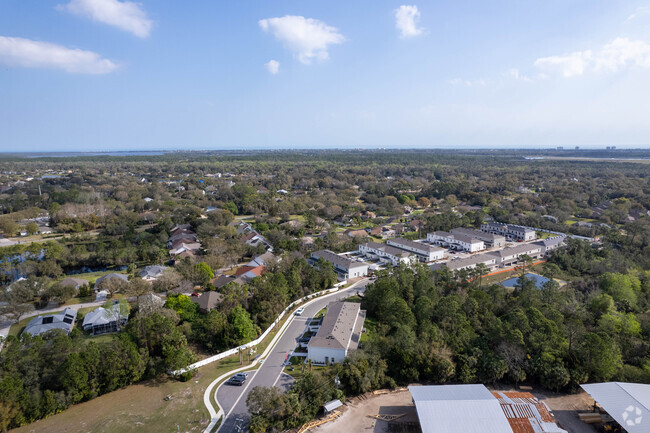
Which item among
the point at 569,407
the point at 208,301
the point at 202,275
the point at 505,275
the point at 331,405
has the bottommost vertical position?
the point at 505,275

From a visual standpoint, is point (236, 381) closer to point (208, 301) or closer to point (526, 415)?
point (208, 301)

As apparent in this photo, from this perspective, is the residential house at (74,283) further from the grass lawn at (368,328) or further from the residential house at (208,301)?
the grass lawn at (368,328)

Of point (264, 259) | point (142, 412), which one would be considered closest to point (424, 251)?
point (264, 259)

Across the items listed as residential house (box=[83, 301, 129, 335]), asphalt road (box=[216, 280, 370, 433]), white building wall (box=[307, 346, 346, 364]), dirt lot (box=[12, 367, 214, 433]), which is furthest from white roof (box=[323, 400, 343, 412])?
residential house (box=[83, 301, 129, 335])

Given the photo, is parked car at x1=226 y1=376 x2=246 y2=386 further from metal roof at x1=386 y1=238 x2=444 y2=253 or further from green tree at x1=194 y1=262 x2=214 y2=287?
metal roof at x1=386 y1=238 x2=444 y2=253

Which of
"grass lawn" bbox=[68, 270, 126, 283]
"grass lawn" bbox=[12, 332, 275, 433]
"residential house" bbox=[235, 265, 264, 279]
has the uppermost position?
"residential house" bbox=[235, 265, 264, 279]

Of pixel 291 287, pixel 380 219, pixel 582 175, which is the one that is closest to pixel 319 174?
pixel 380 219
